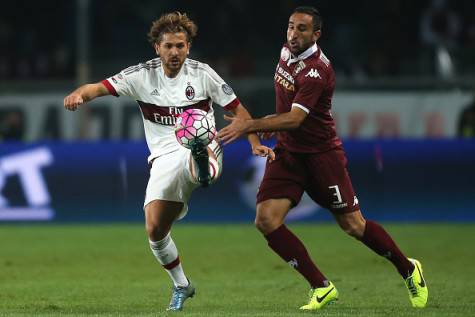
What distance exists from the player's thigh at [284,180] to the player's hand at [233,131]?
91 cm

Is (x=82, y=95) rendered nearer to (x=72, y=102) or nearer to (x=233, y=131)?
(x=72, y=102)

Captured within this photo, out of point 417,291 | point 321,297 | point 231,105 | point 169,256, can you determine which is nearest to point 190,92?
point 231,105

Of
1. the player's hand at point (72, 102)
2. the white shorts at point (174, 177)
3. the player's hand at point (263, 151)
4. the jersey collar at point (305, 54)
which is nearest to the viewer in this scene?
the player's hand at point (72, 102)

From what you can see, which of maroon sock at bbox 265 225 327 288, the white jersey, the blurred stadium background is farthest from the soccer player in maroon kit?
the blurred stadium background

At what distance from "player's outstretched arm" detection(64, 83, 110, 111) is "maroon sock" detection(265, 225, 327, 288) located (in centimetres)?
160

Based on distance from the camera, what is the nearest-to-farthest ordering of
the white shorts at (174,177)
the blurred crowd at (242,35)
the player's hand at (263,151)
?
the player's hand at (263,151) → the white shorts at (174,177) → the blurred crowd at (242,35)

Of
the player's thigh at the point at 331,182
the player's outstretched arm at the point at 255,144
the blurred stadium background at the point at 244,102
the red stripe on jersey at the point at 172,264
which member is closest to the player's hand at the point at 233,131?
the player's outstretched arm at the point at 255,144

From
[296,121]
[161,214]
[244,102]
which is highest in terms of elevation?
[296,121]

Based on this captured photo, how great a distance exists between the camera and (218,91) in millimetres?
7715

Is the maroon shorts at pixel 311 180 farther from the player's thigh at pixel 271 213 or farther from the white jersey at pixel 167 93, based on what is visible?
the white jersey at pixel 167 93

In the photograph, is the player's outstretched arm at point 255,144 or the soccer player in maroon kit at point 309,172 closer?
the player's outstretched arm at point 255,144

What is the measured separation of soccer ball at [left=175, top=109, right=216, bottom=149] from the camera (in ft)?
23.2

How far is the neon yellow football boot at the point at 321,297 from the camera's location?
750 centimetres

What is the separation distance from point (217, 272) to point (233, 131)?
12.6 feet
